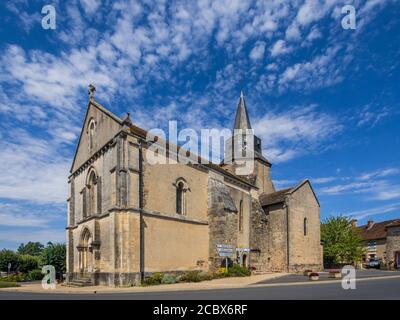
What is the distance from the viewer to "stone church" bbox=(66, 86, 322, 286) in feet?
67.7

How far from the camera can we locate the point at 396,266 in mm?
41188

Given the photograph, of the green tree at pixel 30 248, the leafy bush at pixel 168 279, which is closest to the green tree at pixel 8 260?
the leafy bush at pixel 168 279

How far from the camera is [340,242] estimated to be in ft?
141

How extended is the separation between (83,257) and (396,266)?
3578cm

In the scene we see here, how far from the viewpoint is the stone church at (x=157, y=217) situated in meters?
20.6

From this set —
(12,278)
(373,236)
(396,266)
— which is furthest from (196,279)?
(373,236)

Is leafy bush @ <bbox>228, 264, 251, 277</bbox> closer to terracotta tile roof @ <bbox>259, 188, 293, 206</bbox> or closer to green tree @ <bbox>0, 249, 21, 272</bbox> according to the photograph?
terracotta tile roof @ <bbox>259, 188, 293, 206</bbox>

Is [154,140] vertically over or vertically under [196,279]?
over

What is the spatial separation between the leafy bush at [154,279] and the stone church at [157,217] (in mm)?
410

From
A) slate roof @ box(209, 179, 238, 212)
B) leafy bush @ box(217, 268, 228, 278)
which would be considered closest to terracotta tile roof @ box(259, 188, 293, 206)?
slate roof @ box(209, 179, 238, 212)

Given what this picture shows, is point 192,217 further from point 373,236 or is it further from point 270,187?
point 373,236

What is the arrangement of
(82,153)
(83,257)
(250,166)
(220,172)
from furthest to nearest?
(250,166) < (220,172) < (82,153) < (83,257)

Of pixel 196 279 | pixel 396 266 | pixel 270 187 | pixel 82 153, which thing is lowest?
pixel 396 266

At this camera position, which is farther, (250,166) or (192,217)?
(250,166)
